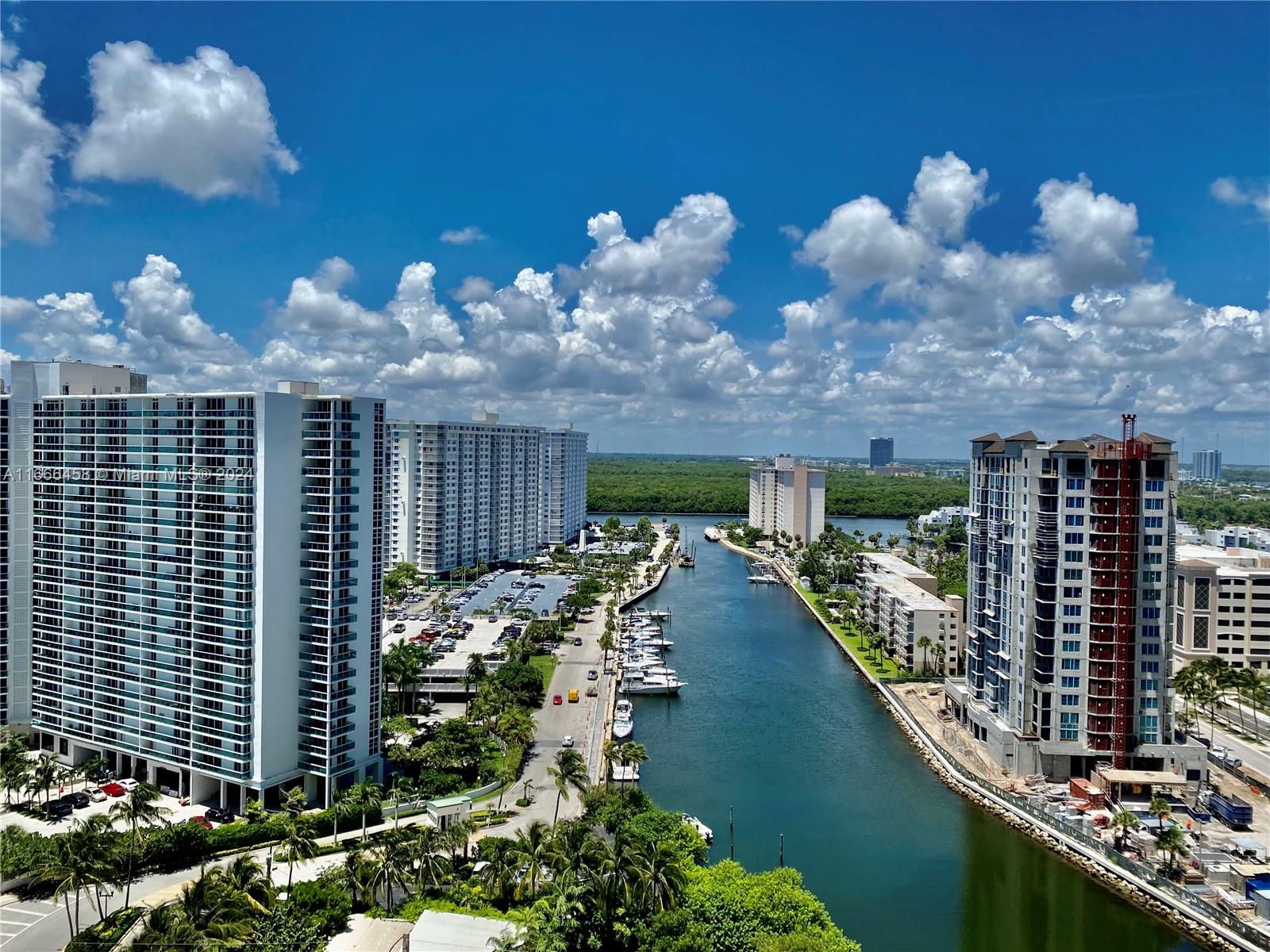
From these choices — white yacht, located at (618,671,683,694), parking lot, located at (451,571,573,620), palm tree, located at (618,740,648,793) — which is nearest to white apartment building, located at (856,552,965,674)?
white yacht, located at (618,671,683,694)

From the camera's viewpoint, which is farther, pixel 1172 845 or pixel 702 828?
pixel 702 828

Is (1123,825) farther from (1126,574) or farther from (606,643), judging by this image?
(606,643)

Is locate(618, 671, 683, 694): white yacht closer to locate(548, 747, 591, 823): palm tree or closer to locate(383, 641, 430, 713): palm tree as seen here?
locate(383, 641, 430, 713): palm tree

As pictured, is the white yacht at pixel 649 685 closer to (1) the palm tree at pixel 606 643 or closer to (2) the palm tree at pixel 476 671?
(1) the palm tree at pixel 606 643

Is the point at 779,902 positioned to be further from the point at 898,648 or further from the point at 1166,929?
the point at 898,648

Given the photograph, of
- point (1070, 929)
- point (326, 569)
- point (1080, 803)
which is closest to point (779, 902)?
point (1070, 929)

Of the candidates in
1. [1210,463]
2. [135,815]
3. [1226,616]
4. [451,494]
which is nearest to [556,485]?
[451,494]
